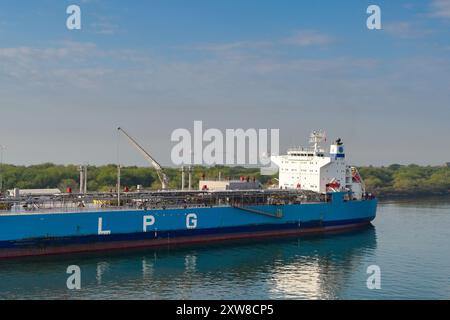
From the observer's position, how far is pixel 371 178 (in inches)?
4129

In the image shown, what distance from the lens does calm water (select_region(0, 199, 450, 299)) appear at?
73.2ft

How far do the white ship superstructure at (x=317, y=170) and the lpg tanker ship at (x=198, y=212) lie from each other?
8cm

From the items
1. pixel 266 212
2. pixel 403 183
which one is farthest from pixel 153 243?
pixel 403 183

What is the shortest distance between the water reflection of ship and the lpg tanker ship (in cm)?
101

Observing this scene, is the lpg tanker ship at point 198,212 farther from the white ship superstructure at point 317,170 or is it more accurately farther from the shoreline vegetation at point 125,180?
the shoreline vegetation at point 125,180

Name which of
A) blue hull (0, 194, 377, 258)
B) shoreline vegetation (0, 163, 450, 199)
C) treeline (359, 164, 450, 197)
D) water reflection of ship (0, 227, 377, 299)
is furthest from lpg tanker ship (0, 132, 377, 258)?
treeline (359, 164, 450, 197)

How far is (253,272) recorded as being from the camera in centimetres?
2678

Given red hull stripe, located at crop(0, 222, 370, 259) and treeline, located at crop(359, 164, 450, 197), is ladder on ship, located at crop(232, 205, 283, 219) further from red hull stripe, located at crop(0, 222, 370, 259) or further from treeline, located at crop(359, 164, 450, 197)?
treeline, located at crop(359, 164, 450, 197)

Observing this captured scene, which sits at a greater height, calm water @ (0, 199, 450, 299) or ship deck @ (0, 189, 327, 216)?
ship deck @ (0, 189, 327, 216)

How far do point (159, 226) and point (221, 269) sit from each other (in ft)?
21.2

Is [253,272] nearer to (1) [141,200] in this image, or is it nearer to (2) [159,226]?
(2) [159,226]
